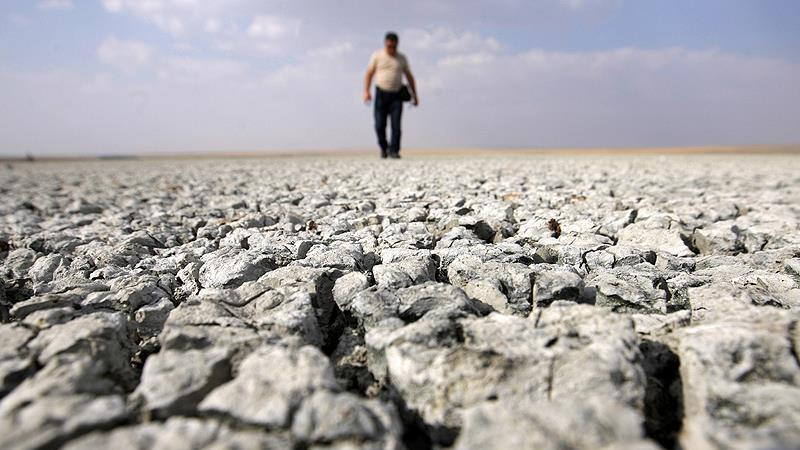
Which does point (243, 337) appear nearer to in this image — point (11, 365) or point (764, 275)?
point (11, 365)

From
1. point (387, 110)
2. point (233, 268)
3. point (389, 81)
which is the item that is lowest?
point (233, 268)

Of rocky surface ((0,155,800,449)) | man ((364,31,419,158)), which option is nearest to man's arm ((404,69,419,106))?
man ((364,31,419,158))

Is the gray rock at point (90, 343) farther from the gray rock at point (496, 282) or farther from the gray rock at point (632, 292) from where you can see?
the gray rock at point (632, 292)

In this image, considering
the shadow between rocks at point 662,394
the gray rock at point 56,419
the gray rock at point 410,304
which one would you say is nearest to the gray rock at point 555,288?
the gray rock at point 410,304

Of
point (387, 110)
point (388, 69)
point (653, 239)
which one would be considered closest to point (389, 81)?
point (388, 69)

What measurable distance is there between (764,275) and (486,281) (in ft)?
2.99

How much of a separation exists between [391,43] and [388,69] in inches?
14.7

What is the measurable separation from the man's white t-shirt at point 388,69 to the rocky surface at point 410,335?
5.19m

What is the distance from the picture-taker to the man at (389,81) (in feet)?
23.5

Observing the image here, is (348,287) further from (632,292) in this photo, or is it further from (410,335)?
(632,292)

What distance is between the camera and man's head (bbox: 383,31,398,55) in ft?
22.8

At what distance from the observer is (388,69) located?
283 inches

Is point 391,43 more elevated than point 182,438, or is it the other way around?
point 391,43

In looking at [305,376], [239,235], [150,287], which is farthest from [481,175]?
[305,376]
